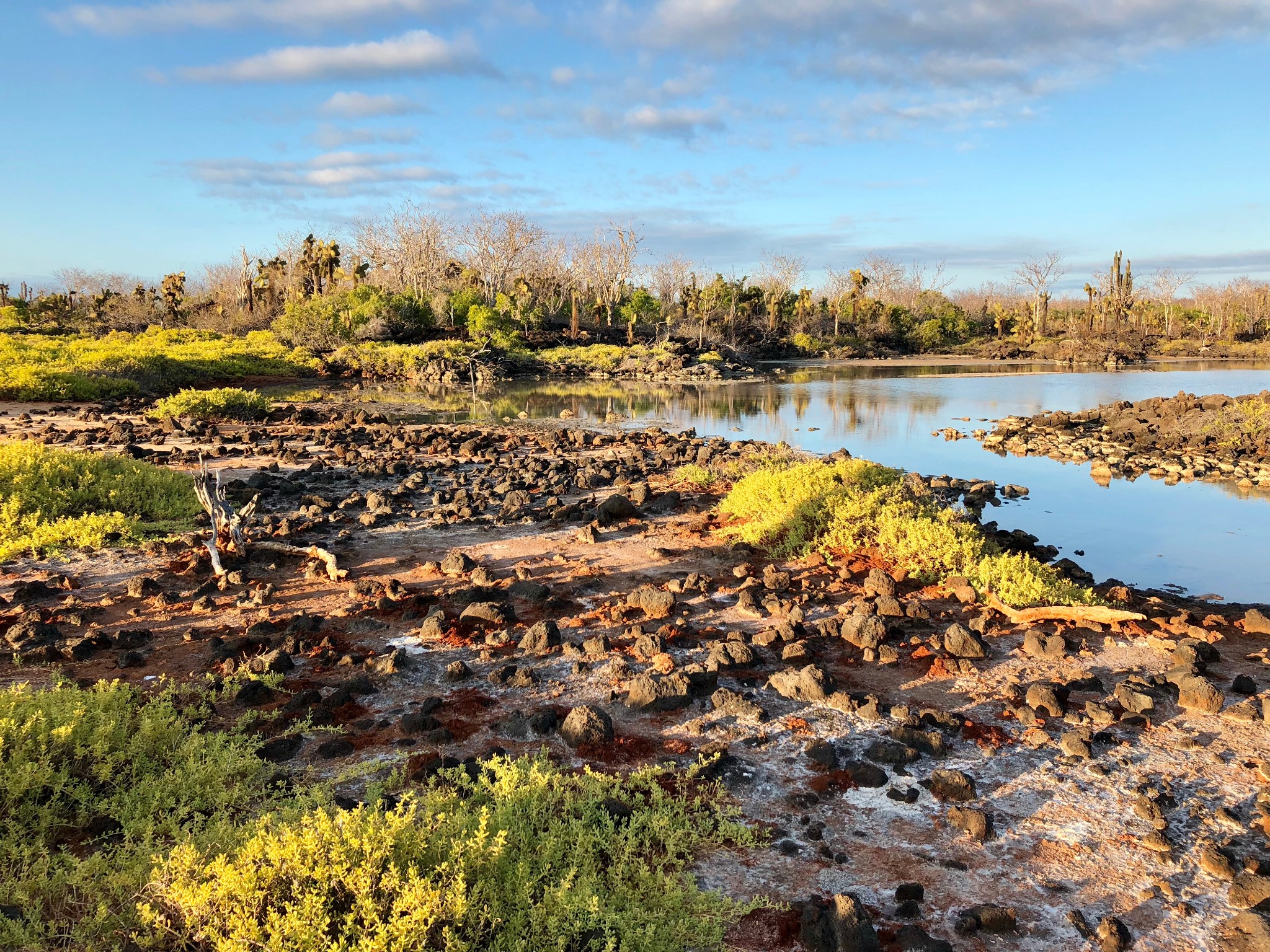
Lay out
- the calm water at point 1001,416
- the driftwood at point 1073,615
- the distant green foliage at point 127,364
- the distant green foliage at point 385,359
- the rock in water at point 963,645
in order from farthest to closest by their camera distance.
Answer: the distant green foliage at point 385,359 → the distant green foliage at point 127,364 → the calm water at point 1001,416 → the driftwood at point 1073,615 → the rock in water at point 963,645

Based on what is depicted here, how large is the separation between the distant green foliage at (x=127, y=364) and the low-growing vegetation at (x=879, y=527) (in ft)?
72.6

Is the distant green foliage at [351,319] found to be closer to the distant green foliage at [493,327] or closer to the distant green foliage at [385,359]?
the distant green foliage at [385,359]

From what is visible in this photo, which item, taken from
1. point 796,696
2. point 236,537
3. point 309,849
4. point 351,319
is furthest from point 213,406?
point 351,319

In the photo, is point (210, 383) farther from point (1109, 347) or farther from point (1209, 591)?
point (1109, 347)

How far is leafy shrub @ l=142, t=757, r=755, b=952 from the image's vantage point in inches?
107

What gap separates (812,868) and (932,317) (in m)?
79.1

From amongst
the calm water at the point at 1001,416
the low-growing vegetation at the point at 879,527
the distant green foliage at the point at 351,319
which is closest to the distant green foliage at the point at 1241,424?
the calm water at the point at 1001,416

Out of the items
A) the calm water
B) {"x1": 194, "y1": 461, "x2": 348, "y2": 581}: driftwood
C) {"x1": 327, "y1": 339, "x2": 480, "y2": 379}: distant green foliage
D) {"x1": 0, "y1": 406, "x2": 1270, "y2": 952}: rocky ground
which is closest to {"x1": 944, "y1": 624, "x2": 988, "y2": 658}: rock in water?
{"x1": 0, "y1": 406, "x2": 1270, "y2": 952}: rocky ground

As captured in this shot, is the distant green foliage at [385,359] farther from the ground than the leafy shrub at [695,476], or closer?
farther from the ground

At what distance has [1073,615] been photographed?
6.78 m

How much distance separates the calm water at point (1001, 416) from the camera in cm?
1080

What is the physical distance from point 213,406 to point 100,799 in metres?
18.9

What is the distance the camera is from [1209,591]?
9.15 metres

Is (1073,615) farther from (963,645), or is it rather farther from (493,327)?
(493,327)
